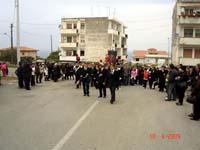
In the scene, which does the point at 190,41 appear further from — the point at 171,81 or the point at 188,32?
the point at 171,81

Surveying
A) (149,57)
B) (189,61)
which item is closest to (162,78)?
(189,61)

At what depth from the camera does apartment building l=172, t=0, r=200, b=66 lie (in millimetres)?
50562

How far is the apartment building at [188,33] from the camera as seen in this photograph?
5056cm

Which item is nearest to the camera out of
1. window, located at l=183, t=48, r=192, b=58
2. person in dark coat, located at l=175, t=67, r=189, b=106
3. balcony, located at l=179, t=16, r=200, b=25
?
person in dark coat, located at l=175, t=67, r=189, b=106

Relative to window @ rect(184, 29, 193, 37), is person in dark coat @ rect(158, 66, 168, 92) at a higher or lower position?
lower

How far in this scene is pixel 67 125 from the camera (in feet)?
34.1

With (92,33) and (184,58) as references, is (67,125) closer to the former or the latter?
(184,58)

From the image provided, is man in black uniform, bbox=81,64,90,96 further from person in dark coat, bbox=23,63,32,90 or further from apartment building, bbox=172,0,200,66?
apartment building, bbox=172,0,200,66

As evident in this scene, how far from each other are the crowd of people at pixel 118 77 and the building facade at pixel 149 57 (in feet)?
201

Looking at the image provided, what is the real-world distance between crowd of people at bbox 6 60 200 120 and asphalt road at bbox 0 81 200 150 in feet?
3.69

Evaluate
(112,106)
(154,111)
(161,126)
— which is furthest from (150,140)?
(112,106)

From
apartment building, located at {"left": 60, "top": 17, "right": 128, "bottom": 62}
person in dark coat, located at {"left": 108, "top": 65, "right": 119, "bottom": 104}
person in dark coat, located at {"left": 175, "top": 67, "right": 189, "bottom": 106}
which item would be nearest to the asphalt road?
person in dark coat, located at {"left": 175, "top": 67, "right": 189, "bottom": 106}

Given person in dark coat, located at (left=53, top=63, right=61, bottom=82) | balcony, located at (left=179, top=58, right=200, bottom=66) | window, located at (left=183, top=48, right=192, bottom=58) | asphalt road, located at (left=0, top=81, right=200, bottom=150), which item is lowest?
asphalt road, located at (left=0, top=81, right=200, bottom=150)

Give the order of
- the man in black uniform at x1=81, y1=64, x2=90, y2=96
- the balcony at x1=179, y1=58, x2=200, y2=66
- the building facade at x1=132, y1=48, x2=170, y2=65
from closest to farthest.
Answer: the man in black uniform at x1=81, y1=64, x2=90, y2=96, the balcony at x1=179, y1=58, x2=200, y2=66, the building facade at x1=132, y1=48, x2=170, y2=65
